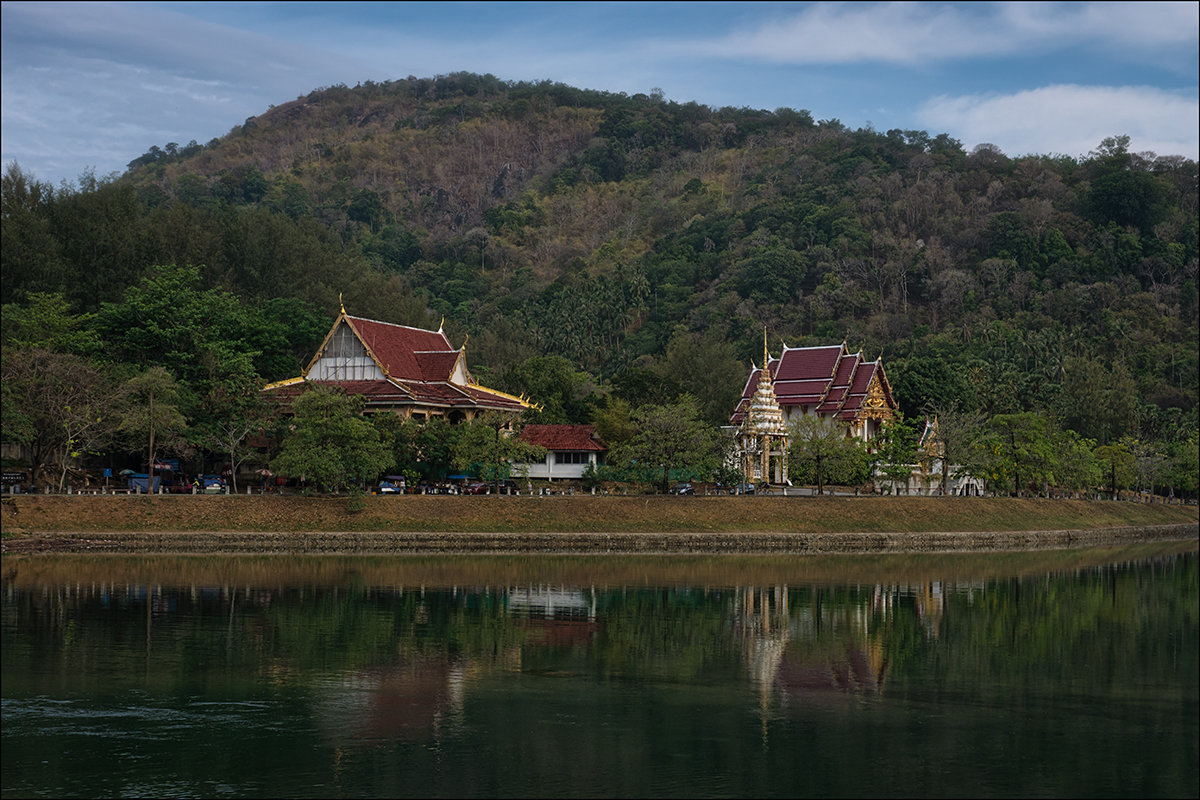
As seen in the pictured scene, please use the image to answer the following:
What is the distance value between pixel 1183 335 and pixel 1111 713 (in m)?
124

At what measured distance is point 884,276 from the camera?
522ft

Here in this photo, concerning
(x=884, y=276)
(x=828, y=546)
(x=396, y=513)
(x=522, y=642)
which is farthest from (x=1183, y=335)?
(x=522, y=642)

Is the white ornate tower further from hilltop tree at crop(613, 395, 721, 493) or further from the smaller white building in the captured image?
the smaller white building

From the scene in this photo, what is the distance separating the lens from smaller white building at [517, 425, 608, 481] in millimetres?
77000

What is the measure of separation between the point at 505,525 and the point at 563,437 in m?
17.7

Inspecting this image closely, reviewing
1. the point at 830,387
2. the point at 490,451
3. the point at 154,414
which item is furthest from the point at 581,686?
the point at 830,387

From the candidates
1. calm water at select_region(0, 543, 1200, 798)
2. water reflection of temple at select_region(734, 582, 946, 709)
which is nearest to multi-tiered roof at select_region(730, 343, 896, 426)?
calm water at select_region(0, 543, 1200, 798)

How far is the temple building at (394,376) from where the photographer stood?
7350 centimetres

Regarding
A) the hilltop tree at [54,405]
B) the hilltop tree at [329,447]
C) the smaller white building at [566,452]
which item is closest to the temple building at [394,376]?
the smaller white building at [566,452]

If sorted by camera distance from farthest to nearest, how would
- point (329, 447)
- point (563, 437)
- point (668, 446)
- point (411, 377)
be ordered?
point (411, 377), point (563, 437), point (668, 446), point (329, 447)

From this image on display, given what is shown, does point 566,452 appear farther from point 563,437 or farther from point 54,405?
point 54,405

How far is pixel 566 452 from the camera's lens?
254 feet

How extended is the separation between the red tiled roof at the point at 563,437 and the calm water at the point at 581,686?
29.3 meters

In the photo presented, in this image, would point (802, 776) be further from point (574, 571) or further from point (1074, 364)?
point (1074, 364)
